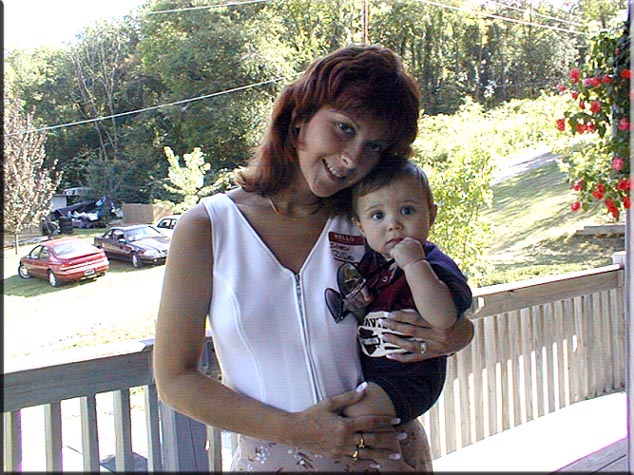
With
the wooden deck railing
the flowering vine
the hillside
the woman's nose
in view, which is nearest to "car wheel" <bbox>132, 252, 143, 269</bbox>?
the wooden deck railing

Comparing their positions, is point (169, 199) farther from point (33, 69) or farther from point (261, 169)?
point (261, 169)

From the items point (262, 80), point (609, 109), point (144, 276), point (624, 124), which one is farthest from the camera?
point (262, 80)

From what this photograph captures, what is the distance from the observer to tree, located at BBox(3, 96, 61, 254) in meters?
1.75

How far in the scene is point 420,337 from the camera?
779mm

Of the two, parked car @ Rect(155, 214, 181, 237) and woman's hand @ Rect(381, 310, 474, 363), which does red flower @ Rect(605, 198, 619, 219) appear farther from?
woman's hand @ Rect(381, 310, 474, 363)

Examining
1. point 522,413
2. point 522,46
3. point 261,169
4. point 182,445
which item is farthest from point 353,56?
point 522,46

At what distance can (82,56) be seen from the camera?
6.64ft

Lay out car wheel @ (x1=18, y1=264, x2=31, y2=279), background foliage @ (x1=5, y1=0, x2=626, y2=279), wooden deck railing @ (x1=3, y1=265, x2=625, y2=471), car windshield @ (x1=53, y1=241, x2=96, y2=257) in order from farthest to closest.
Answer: car windshield @ (x1=53, y1=241, x2=96, y2=257), background foliage @ (x1=5, y1=0, x2=626, y2=279), car wheel @ (x1=18, y1=264, x2=31, y2=279), wooden deck railing @ (x1=3, y1=265, x2=625, y2=471)

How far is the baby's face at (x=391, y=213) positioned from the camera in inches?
30.5

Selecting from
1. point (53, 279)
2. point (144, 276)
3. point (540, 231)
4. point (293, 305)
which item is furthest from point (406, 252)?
point (540, 231)

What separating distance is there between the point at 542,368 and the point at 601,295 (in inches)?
19.0

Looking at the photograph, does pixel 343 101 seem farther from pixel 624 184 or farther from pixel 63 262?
pixel 63 262

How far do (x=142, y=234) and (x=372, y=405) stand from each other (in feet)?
5.55

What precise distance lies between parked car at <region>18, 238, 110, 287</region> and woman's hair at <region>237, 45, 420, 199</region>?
4.24ft
